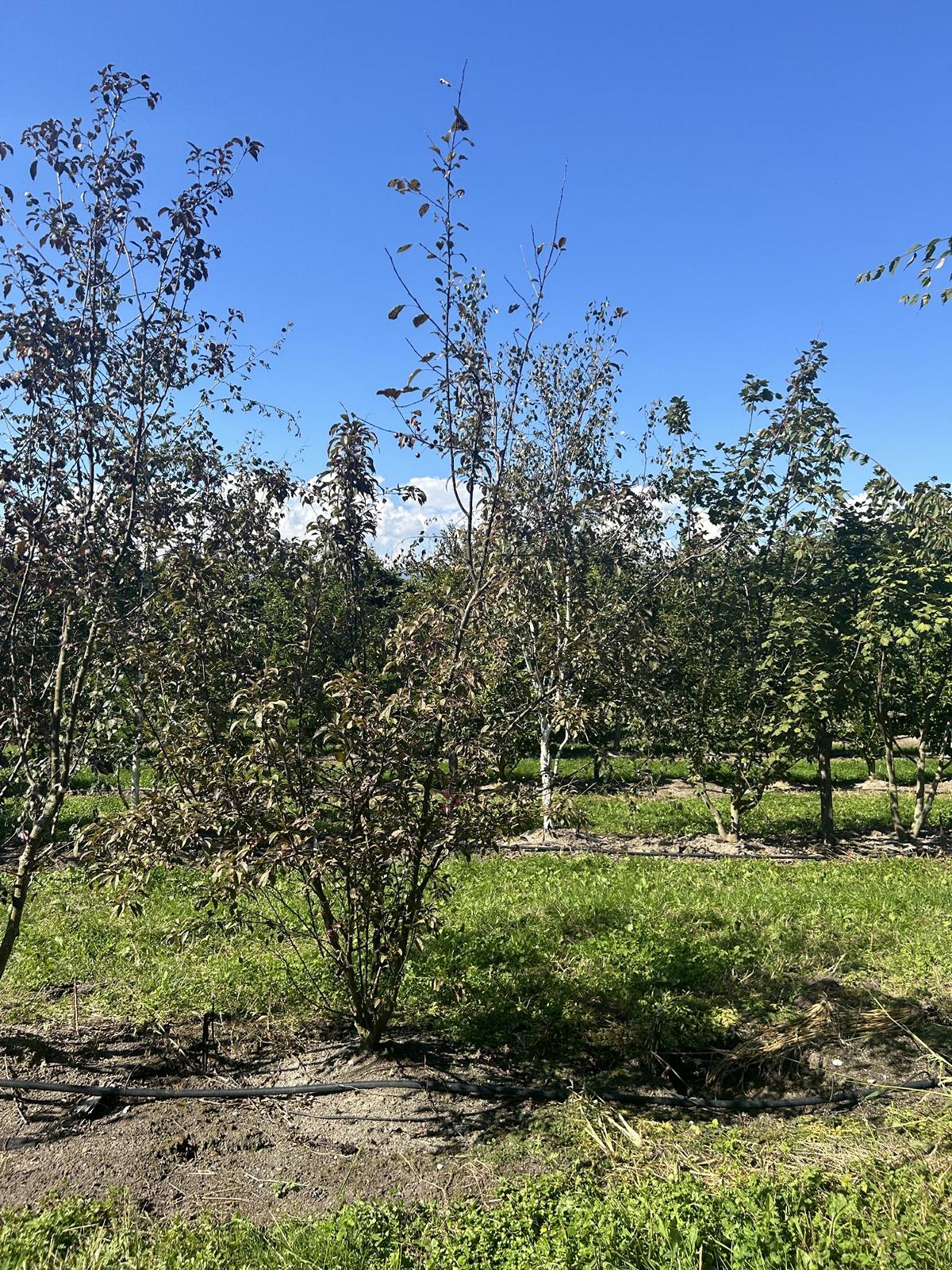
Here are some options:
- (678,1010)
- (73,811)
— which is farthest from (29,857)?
(73,811)

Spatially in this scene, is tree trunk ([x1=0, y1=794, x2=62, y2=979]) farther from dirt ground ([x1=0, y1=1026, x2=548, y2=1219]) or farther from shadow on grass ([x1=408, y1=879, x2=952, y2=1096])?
shadow on grass ([x1=408, y1=879, x2=952, y2=1096])

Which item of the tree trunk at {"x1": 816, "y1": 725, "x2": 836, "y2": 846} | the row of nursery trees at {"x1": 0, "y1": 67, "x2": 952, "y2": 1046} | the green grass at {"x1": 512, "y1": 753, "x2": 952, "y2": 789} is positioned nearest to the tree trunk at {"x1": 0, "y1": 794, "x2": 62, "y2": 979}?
the row of nursery trees at {"x1": 0, "y1": 67, "x2": 952, "y2": 1046}

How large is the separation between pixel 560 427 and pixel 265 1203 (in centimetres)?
852

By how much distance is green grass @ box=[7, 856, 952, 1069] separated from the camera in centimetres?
451

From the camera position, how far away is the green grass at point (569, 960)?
4.51 meters

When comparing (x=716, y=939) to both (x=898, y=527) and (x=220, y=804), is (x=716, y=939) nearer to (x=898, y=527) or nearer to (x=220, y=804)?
(x=220, y=804)

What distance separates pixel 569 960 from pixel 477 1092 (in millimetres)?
1392

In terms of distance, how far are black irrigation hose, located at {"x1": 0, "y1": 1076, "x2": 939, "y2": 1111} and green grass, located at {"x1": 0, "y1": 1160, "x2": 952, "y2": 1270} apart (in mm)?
785

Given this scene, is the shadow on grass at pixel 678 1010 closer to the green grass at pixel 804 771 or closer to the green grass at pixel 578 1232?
the green grass at pixel 578 1232

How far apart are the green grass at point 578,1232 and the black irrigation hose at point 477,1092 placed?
2.58 feet

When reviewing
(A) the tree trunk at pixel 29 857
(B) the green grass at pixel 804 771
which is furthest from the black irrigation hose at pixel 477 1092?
(B) the green grass at pixel 804 771

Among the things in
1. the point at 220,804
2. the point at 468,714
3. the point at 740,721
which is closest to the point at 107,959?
the point at 220,804

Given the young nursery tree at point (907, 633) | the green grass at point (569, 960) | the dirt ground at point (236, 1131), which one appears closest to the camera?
the dirt ground at point (236, 1131)

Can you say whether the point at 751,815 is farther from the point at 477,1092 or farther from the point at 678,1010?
the point at 477,1092
